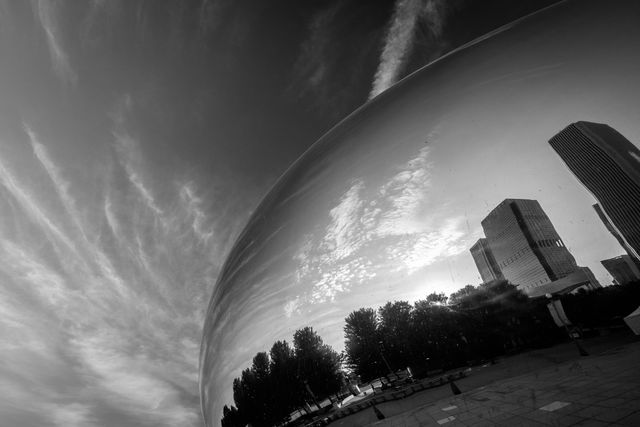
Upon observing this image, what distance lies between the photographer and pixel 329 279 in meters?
3.17

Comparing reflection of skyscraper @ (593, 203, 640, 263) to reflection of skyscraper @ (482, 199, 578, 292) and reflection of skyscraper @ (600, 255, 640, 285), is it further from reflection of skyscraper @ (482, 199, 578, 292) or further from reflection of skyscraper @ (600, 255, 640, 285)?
reflection of skyscraper @ (482, 199, 578, 292)

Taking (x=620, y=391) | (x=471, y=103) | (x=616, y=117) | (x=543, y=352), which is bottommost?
(x=620, y=391)

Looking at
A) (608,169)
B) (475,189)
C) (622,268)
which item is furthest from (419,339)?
(608,169)

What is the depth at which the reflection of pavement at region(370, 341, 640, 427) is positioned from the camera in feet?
8.17

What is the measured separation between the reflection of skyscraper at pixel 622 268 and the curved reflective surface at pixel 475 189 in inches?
1.7

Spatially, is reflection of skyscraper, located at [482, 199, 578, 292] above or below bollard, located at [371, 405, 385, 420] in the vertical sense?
above

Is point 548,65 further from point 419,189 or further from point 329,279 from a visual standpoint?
point 329,279

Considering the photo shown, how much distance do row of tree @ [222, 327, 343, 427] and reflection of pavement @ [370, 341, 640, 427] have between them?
0.95 metres

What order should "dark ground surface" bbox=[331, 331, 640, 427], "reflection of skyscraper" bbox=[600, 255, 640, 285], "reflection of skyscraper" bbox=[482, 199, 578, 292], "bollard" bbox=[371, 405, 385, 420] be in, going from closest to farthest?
"reflection of skyscraper" bbox=[600, 255, 640, 285], "reflection of skyscraper" bbox=[482, 199, 578, 292], "dark ground surface" bbox=[331, 331, 640, 427], "bollard" bbox=[371, 405, 385, 420]

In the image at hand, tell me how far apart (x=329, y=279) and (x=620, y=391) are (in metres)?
3.31

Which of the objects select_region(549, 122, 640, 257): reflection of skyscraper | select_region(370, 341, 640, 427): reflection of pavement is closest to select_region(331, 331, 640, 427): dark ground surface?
select_region(370, 341, 640, 427): reflection of pavement

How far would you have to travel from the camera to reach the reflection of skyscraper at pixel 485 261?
2398 millimetres

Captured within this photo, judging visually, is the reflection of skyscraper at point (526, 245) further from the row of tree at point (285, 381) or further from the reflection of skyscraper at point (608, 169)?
the row of tree at point (285, 381)

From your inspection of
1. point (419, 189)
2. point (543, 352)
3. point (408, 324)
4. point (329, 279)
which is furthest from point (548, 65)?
point (329, 279)
